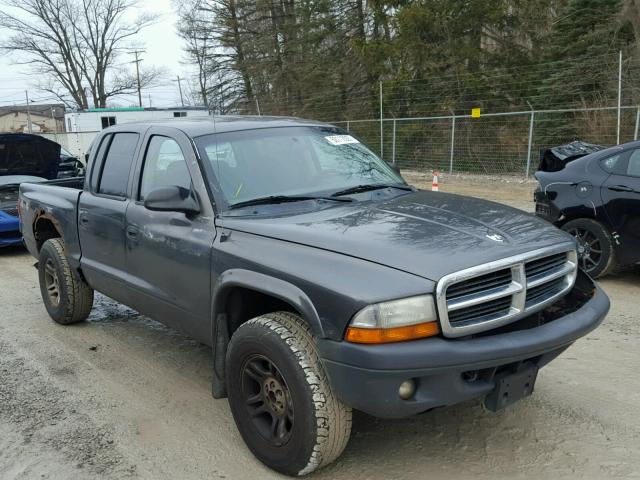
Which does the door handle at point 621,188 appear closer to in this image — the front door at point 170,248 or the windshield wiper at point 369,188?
the windshield wiper at point 369,188

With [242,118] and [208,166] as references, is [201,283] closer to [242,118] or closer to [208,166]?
[208,166]

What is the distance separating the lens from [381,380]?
2594mm

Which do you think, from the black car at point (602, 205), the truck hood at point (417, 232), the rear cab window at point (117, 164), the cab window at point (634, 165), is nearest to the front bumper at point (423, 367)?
the truck hood at point (417, 232)

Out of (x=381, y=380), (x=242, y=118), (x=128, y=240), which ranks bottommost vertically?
(x=381, y=380)

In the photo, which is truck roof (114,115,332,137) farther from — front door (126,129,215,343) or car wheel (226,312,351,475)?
car wheel (226,312,351,475)

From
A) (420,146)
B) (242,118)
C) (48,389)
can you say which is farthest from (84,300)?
(420,146)

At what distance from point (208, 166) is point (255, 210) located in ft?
1.50

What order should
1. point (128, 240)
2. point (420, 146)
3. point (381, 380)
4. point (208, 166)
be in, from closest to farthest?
point (381, 380) → point (208, 166) → point (128, 240) → point (420, 146)

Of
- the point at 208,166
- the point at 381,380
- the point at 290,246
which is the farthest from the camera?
the point at 208,166

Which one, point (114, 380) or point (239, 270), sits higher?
point (239, 270)

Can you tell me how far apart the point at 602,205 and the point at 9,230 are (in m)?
8.01

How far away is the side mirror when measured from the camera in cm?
352

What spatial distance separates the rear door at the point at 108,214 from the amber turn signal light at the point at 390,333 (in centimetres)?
233

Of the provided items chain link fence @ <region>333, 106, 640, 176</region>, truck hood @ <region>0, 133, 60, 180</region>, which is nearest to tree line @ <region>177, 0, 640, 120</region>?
chain link fence @ <region>333, 106, 640, 176</region>
